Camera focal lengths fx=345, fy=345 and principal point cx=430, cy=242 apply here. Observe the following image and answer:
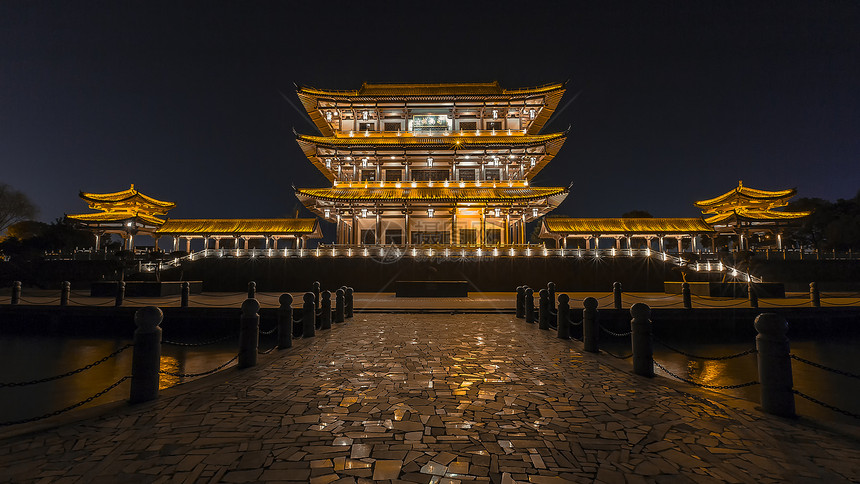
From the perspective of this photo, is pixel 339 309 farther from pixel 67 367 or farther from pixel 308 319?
pixel 67 367

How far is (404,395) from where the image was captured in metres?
4.63

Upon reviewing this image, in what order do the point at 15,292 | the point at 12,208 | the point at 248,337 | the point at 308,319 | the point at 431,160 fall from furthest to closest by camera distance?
the point at 12,208 < the point at 431,160 < the point at 15,292 < the point at 308,319 < the point at 248,337

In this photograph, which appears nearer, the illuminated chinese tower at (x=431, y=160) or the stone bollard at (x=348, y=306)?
the stone bollard at (x=348, y=306)

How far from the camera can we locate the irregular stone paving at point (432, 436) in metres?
2.81

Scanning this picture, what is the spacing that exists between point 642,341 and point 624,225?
31.2 m

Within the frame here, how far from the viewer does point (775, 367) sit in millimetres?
4094

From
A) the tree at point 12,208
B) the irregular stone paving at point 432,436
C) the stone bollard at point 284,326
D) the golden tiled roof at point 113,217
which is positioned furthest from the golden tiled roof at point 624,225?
the tree at point 12,208

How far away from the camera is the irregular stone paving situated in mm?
2812

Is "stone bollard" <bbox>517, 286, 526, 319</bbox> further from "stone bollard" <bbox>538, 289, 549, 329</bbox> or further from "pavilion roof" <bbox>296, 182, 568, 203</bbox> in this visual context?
"pavilion roof" <bbox>296, 182, 568, 203</bbox>

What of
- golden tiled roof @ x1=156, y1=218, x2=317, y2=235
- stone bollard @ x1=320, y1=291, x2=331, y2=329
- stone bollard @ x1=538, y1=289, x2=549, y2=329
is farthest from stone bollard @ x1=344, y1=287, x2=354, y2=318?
golden tiled roof @ x1=156, y1=218, x2=317, y2=235

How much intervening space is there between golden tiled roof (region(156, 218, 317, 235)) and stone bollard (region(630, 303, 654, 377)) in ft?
104

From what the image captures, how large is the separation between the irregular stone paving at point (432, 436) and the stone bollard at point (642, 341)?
279 mm

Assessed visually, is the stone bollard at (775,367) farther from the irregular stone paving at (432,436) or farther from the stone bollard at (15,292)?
the stone bollard at (15,292)

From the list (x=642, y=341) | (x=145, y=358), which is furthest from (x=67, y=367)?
(x=642, y=341)
